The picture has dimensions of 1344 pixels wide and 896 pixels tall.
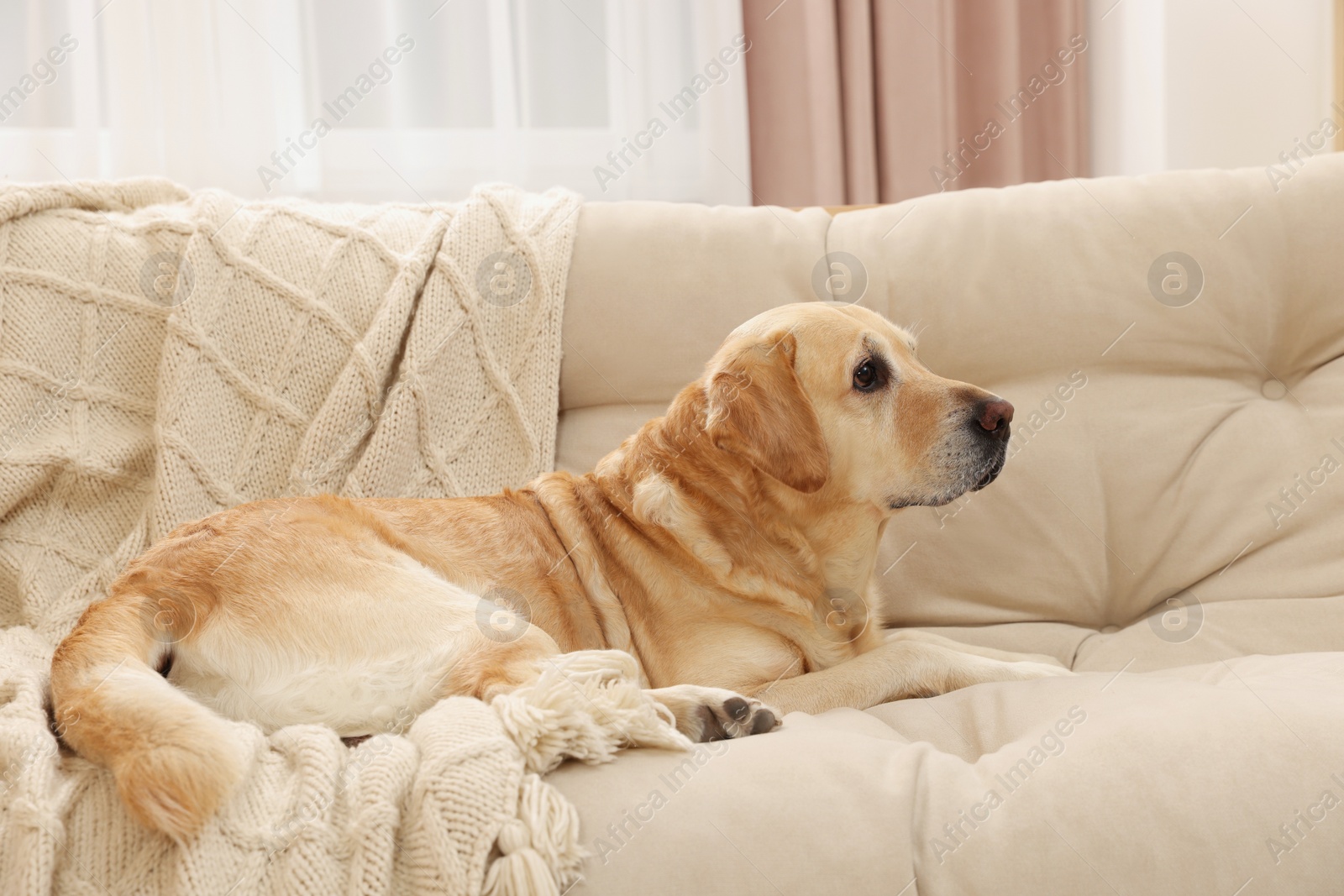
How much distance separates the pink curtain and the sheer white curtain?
133mm

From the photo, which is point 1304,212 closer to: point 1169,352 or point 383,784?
point 1169,352

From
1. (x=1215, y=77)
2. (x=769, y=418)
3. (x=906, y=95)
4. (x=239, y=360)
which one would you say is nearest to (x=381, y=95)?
(x=239, y=360)

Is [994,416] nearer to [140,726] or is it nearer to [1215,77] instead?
[140,726]

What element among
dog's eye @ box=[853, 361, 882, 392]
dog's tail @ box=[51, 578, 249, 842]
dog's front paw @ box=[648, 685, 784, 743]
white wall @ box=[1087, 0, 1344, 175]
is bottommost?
dog's front paw @ box=[648, 685, 784, 743]

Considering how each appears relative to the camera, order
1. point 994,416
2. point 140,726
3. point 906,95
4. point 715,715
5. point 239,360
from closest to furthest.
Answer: point 140,726, point 715,715, point 994,416, point 239,360, point 906,95

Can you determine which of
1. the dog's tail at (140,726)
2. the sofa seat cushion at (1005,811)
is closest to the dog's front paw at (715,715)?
the sofa seat cushion at (1005,811)

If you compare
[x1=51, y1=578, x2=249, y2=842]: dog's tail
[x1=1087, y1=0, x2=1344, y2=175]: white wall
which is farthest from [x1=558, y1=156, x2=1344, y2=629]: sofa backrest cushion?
[x1=1087, y1=0, x2=1344, y2=175]: white wall

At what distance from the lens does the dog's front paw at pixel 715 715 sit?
120 centimetres

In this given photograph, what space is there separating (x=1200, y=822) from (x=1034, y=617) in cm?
88

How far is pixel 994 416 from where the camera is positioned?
4.80 feet

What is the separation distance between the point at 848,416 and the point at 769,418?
0.15m

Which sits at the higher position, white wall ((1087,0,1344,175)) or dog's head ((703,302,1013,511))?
white wall ((1087,0,1344,175))

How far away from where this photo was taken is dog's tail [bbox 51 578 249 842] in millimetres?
868

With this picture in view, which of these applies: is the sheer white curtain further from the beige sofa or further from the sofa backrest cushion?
the sofa backrest cushion
